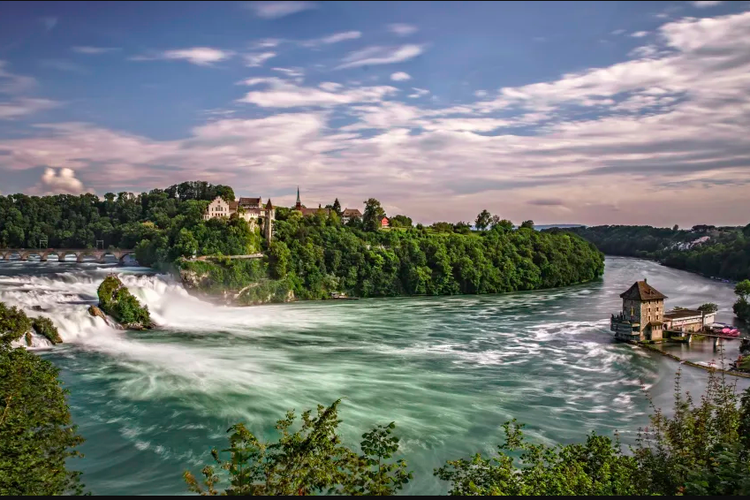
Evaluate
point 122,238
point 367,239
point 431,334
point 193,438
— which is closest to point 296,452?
point 193,438

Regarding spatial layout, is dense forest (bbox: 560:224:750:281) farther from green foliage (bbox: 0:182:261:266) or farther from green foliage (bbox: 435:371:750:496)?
green foliage (bbox: 435:371:750:496)

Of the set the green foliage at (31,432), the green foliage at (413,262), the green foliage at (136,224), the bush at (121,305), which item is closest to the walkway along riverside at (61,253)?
the green foliage at (136,224)

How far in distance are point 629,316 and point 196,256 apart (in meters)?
42.1

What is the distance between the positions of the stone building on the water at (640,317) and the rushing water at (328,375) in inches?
68.3

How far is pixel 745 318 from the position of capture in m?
50.4

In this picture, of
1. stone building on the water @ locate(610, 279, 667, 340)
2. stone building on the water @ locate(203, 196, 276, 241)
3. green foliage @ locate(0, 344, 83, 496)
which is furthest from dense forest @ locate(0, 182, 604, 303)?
green foliage @ locate(0, 344, 83, 496)

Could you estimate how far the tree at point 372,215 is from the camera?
79.6 m

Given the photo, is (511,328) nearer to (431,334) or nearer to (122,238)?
(431,334)

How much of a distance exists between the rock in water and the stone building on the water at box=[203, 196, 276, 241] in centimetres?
2622

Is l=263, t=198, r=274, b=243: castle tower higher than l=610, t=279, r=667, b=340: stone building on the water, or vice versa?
l=263, t=198, r=274, b=243: castle tower

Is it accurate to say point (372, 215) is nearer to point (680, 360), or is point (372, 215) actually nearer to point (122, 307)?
point (122, 307)

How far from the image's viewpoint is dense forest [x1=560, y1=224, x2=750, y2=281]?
88.1 meters

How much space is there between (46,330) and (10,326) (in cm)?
1415

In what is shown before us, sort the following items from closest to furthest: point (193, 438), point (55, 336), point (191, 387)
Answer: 1. point (193, 438)
2. point (191, 387)
3. point (55, 336)
